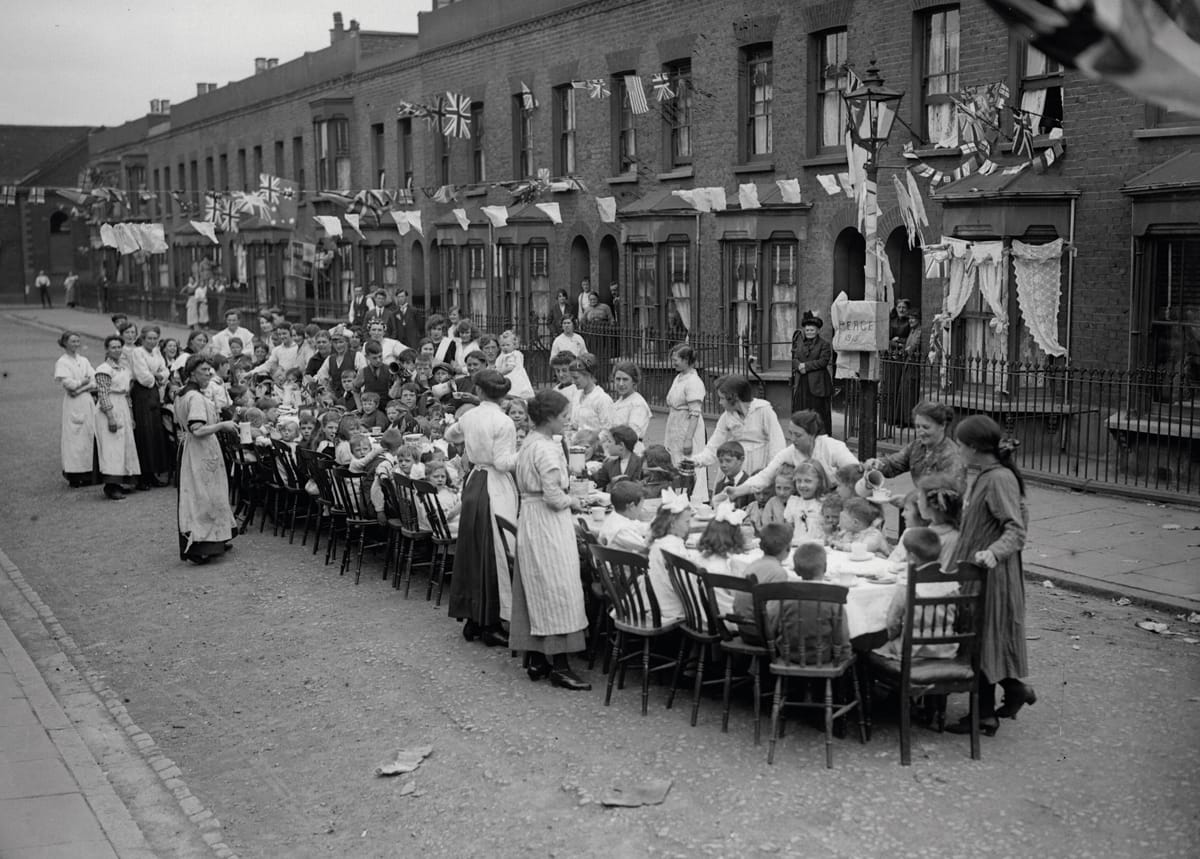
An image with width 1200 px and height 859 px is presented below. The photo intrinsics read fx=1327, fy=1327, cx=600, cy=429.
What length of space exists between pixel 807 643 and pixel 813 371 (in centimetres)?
1115

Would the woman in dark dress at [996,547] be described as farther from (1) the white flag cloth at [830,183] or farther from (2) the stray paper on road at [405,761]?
(1) the white flag cloth at [830,183]

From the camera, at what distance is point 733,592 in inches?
299

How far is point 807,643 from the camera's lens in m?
6.99

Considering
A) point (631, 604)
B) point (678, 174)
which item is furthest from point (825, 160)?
point (631, 604)

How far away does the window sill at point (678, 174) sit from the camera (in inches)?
939

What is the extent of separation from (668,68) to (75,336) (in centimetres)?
1221

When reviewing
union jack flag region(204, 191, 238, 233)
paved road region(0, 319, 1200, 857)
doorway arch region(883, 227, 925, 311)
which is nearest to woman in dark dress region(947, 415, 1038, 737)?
paved road region(0, 319, 1200, 857)

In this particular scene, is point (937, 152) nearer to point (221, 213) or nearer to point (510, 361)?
point (510, 361)

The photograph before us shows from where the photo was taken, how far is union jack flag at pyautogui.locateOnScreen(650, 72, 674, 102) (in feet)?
76.7

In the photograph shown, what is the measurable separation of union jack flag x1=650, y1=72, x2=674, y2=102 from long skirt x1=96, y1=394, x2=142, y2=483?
11130 mm

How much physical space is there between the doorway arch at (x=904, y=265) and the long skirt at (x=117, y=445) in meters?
11.0

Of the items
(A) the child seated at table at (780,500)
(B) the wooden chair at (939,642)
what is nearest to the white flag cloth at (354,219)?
(A) the child seated at table at (780,500)

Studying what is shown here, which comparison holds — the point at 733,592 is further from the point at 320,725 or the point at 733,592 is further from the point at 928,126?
the point at 928,126

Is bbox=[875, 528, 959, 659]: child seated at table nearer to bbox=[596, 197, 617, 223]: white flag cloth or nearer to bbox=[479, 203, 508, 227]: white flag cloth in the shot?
bbox=[596, 197, 617, 223]: white flag cloth
